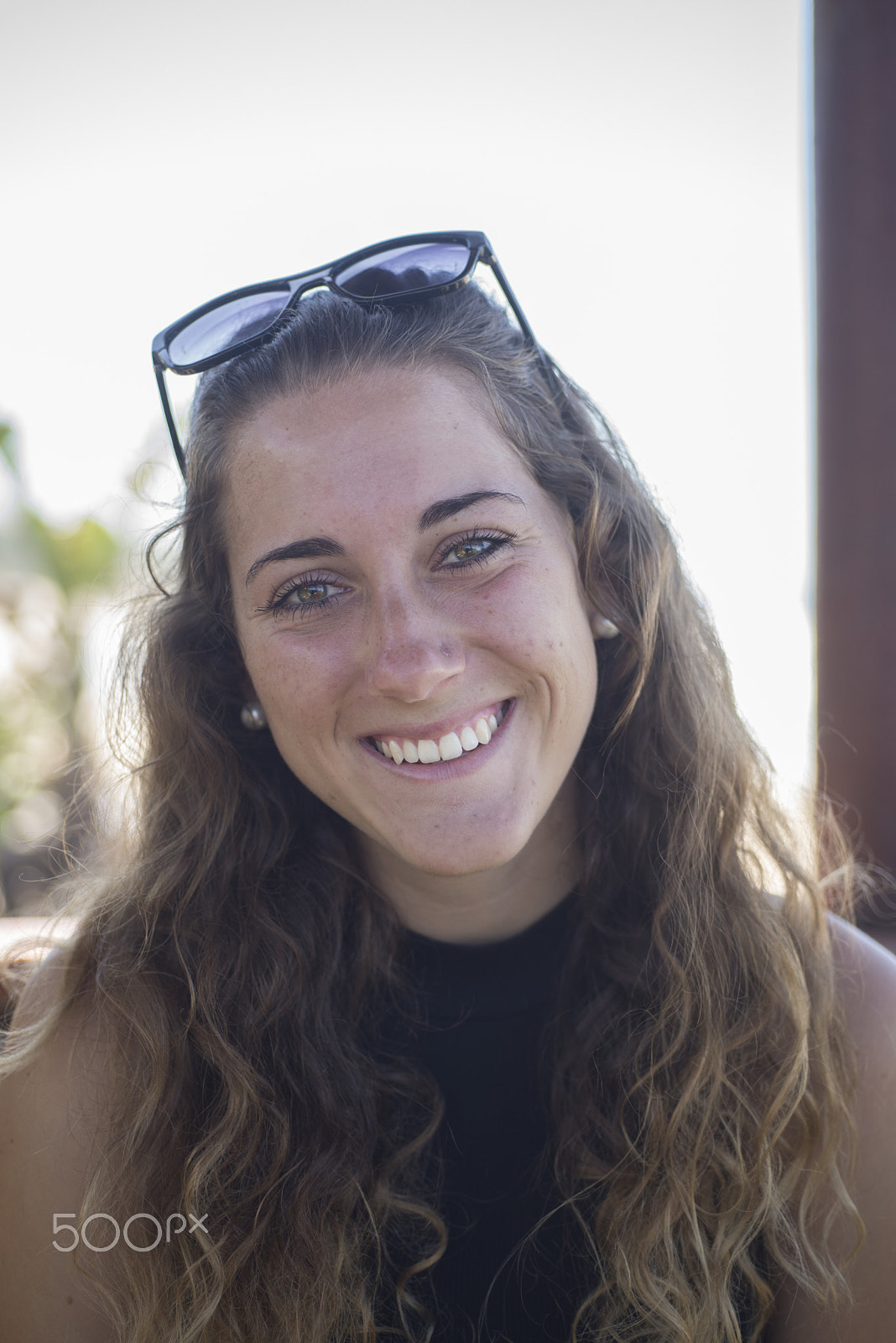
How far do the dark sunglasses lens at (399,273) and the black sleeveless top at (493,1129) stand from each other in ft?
4.17

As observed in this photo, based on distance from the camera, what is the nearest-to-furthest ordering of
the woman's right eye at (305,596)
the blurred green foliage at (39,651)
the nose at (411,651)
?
the nose at (411,651) < the woman's right eye at (305,596) < the blurred green foliage at (39,651)

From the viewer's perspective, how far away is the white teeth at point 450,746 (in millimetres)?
1435

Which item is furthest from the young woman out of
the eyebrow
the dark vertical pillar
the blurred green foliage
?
the blurred green foliage

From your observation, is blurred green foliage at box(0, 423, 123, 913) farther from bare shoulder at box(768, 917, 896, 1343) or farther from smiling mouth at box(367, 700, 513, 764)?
bare shoulder at box(768, 917, 896, 1343)

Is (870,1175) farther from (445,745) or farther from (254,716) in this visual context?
(254,716)

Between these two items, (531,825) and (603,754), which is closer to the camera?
(531,825)

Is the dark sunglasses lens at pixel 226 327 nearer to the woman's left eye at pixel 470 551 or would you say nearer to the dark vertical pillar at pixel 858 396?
the woman's left eye at pixel 470 551

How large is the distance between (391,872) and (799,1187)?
3.05ft

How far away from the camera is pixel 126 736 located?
5.92ft

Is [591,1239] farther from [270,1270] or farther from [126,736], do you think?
[126,736]

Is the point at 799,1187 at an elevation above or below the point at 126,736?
below

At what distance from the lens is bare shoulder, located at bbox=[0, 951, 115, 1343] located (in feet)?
4.57

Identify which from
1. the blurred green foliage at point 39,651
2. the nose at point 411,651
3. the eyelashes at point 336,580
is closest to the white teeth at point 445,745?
the nose at point 411,651

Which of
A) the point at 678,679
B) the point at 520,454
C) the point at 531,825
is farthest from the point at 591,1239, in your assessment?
the point at 520,454
